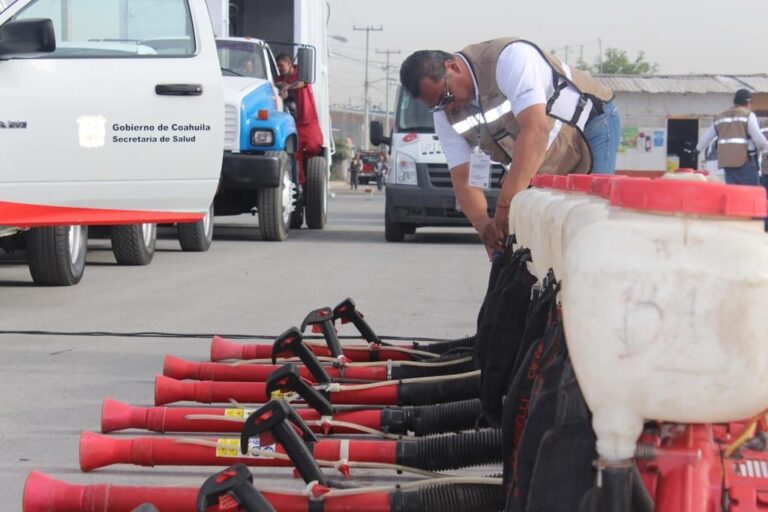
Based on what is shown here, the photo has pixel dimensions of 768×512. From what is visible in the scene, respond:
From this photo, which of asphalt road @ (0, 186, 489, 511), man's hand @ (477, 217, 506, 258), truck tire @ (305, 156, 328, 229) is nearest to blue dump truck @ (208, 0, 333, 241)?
truck tire @ (305, 156, 328, 229)

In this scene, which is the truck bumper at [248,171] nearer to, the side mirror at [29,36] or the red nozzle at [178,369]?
the side mirror at [29,36]

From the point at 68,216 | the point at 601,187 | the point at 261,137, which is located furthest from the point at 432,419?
the point at 261,137

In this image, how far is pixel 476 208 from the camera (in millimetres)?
5809

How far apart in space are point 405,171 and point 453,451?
11.8m

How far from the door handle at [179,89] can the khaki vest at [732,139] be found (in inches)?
373

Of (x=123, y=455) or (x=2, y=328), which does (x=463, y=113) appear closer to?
(x=123, y=455)

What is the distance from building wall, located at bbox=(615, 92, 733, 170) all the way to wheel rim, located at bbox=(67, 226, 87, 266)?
29747mm

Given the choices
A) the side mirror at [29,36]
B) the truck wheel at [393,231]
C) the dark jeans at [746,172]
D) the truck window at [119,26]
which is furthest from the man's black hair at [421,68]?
the dark jeans at [746,172]

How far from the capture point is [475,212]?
5.76 m

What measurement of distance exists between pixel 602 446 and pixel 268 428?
1.21 m

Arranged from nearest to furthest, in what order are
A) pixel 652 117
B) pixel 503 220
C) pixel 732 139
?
pixel 503 220, pixel 732 139, pixel 652 117

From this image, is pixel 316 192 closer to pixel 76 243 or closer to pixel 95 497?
pixel 76 243

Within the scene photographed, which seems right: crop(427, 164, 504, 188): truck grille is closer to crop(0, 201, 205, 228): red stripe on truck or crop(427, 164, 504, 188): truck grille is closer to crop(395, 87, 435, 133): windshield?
crop(395, 87, 435, 133): windshield

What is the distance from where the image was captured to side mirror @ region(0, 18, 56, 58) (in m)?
7.56
